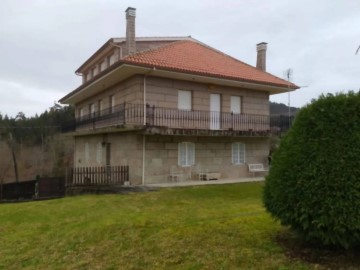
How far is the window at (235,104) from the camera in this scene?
1905 cm

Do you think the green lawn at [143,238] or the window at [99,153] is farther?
the window at [99,153]

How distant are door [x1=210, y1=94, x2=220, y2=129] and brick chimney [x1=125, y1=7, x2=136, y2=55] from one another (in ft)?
15.9

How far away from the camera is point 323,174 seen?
4.38m

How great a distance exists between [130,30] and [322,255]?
51.2 feet

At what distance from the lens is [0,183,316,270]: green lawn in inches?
200

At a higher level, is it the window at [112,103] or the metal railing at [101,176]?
the window at [112,103]

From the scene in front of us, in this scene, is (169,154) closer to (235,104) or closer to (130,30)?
(235,104)

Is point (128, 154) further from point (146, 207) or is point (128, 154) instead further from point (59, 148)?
point (59, 148)

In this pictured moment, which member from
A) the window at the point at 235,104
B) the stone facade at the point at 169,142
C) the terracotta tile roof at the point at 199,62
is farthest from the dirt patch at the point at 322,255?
the window at the point at 235,104

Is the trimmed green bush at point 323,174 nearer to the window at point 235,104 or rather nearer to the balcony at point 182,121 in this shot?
the balcony at point 182,121

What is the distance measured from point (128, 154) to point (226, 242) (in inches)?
447

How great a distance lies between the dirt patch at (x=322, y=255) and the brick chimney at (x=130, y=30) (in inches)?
569

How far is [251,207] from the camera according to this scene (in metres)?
8.86

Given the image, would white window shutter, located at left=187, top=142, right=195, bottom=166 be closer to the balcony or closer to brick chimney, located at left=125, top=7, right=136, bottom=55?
the balcony
